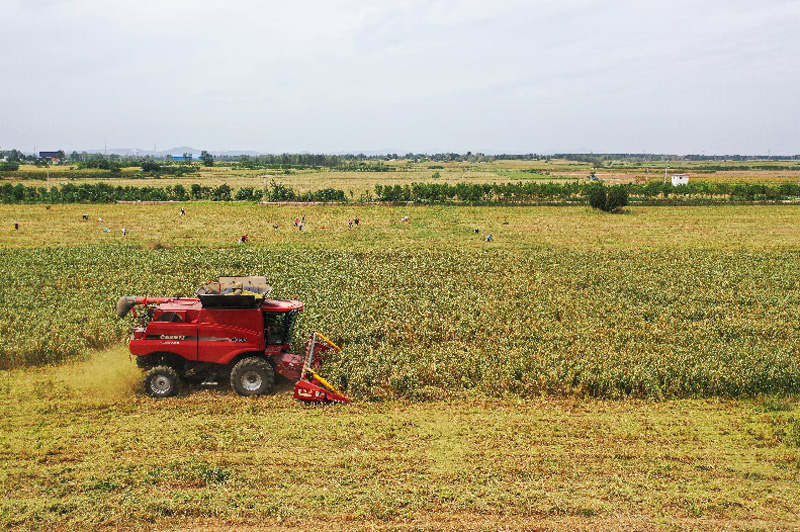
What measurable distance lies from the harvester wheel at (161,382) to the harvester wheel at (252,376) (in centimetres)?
151

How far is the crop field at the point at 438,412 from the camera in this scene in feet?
32.9

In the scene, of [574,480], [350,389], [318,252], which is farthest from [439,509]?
[318,252]

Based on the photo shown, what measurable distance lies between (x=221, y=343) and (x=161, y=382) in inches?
74.0

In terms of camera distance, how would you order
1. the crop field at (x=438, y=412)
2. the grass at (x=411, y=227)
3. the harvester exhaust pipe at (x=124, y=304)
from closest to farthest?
the crop field at (x=438, y=412) < the harvester exhaust pipe at (x=124, y=304) < the grass at (x=411, y=227)

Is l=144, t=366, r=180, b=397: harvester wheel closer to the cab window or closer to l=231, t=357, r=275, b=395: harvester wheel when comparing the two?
the cab window

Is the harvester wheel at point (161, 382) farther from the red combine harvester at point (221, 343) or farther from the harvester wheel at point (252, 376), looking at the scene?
the harvester wheel at point (252, 376)

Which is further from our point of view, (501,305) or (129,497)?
(501,305)

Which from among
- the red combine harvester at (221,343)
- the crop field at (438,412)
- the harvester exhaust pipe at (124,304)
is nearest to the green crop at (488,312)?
the crop field at (438,412)

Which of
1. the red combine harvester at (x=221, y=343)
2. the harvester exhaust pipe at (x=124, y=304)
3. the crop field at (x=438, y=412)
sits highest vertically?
the harvester exhaust pipe at (x=124, y=304)

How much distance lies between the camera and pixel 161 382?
47.6ft

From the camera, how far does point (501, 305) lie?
23219 mm

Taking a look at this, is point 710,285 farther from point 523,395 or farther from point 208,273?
point 208,273

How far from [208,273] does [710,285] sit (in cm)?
2554

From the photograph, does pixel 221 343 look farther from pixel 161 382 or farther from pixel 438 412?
pixel 438 412
